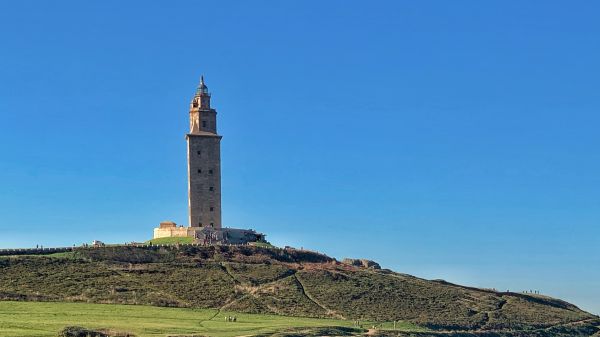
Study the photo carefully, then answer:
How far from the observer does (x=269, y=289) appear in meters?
110

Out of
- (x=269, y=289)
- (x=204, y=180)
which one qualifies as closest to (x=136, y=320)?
(x=269, y=289)

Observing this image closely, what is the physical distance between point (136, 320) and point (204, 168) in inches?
1683

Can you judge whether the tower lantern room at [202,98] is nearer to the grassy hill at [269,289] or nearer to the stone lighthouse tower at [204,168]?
the stone lighthouse tower at [204,168]

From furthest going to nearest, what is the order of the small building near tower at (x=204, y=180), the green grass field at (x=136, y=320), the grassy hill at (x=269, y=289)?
the small building near tower at (x=204, y=180) < the grassy hill at (x=269, y=289) < the green grass field at (x=136, y=320)

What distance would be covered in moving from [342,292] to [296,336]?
24.4 metres

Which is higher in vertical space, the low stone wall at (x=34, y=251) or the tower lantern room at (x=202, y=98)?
the tower lantern room at (x=202, y=98)

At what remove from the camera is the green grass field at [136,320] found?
271ft

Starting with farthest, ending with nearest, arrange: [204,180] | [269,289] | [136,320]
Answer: [204,180] → [269,289] → [136,320]

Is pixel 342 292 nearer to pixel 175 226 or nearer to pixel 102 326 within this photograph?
pixel 175 226

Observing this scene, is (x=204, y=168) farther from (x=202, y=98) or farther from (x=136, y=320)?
(x=136, y=320)

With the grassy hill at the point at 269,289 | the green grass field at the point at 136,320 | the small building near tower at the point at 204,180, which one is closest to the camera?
the green grass field at the point at 136,320

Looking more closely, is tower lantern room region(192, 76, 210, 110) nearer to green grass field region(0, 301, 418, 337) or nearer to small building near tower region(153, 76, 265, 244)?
small building near tower region(153, 76, 265, 244)

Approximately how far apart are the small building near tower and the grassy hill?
26.5ft

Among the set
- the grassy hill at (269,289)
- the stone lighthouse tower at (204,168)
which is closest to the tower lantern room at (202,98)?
the stone lighthouse tower at (204,168)
